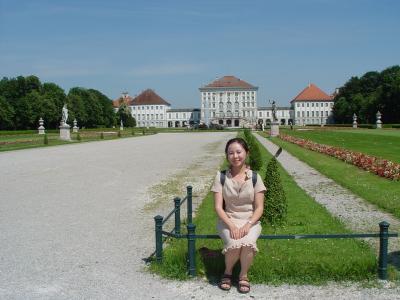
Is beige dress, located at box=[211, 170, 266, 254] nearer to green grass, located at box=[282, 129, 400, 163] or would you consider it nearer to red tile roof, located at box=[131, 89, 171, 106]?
green grass, located at box=[282, 129, 400, 163]

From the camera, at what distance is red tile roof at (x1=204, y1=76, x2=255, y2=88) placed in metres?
132

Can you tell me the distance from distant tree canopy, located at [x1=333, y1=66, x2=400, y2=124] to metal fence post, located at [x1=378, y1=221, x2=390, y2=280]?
62.2 m

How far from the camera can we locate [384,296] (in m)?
4.26

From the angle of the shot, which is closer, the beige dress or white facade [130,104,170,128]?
the beige dress

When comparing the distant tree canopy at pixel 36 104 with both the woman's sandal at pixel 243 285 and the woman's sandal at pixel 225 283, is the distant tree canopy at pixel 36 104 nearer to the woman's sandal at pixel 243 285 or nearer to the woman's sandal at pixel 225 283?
the woman's sandal at pixel 225 283

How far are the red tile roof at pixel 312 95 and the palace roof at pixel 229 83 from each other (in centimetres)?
1473

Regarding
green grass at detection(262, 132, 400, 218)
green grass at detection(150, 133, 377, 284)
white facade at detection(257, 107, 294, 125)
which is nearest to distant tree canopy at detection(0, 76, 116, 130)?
green grass at detection(262, 132, 400, 218)

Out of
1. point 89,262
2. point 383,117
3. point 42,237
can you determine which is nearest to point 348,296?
point 89,262

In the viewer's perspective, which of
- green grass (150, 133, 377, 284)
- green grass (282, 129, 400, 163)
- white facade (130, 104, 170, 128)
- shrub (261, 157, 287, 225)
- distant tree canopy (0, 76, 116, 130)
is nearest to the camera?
green grass (150, 133, 377, 284)

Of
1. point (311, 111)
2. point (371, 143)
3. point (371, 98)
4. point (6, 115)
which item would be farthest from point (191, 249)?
point (311, 111)

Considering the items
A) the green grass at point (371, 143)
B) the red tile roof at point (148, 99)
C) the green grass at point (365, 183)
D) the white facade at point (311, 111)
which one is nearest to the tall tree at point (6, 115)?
the green grass at point (371, 143)

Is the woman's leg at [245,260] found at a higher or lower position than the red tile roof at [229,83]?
lower

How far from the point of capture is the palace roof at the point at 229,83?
433 ft

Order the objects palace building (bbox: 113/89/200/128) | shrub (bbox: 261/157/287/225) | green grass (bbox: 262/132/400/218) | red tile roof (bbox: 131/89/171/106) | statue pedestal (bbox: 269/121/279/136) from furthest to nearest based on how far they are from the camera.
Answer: red tile roof (bbox: 131/89/171/106)
palace building (bbox: 113/89/200/128)
statue pedestal (bbox: 269/121/279/136)
green grass (bbox: 262/132/400/218)
shrub (bbox: 261/157/287/225)
